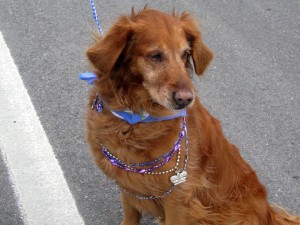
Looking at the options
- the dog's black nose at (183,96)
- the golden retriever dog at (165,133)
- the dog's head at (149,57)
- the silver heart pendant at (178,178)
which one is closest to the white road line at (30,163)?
the golden retriever dog at (165,133)

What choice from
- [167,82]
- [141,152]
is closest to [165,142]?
[141,152]

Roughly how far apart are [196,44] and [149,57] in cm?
33

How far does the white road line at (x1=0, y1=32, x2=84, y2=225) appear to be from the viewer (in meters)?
3.29

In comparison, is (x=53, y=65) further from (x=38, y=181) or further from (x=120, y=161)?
(x=120, y=161)

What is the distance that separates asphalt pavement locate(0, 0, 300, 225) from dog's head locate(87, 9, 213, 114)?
1.72 ft

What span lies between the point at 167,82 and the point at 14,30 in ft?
9.22

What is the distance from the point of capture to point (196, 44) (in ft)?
8.85

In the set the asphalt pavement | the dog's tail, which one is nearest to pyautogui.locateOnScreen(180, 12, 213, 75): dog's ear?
the asphalt pavement

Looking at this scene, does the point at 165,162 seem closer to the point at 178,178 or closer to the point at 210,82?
the point at 178,178

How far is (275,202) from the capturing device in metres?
3.64

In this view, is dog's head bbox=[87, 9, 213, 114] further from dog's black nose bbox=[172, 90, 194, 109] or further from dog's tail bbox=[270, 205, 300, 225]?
dog's tail bbox=[270, 205, 300, 225]

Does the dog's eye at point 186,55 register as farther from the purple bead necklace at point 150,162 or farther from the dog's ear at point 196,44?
the purple bead necklace at point 150,162

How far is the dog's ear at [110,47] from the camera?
2473mm

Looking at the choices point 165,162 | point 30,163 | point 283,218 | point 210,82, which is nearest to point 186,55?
point 165,162
